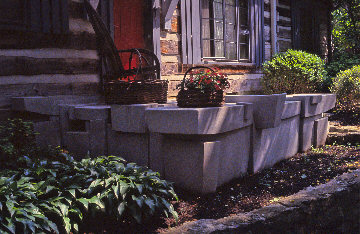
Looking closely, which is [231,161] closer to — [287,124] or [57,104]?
[287,124]

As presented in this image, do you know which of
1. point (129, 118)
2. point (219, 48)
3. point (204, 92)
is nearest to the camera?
point (204, 92)

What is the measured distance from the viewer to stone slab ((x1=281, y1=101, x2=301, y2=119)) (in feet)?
15.2

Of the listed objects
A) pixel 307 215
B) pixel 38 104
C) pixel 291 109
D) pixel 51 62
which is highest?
pixel 51 62

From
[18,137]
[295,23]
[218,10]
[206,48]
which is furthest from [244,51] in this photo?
[18,137]

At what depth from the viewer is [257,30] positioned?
8633 millimetres

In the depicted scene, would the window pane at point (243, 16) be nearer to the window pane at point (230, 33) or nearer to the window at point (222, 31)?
the window at point (222, 31)

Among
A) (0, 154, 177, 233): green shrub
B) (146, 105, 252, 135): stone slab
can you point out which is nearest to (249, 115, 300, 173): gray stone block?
(146, 105, 252, 135): stone slab

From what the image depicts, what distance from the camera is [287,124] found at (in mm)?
4910

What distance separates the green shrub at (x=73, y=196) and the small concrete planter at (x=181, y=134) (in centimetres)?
41

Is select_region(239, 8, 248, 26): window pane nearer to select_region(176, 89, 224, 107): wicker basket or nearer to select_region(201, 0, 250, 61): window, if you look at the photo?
select_region(201, 0, 250, 61): window

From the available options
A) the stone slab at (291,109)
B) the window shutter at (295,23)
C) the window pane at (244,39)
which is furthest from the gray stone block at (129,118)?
the window shutter at (295,23)

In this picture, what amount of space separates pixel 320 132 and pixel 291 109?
1299 mm

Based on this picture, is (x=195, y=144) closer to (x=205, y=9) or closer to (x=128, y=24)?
(x=128, y=24)

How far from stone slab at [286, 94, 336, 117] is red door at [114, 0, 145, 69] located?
269cm
